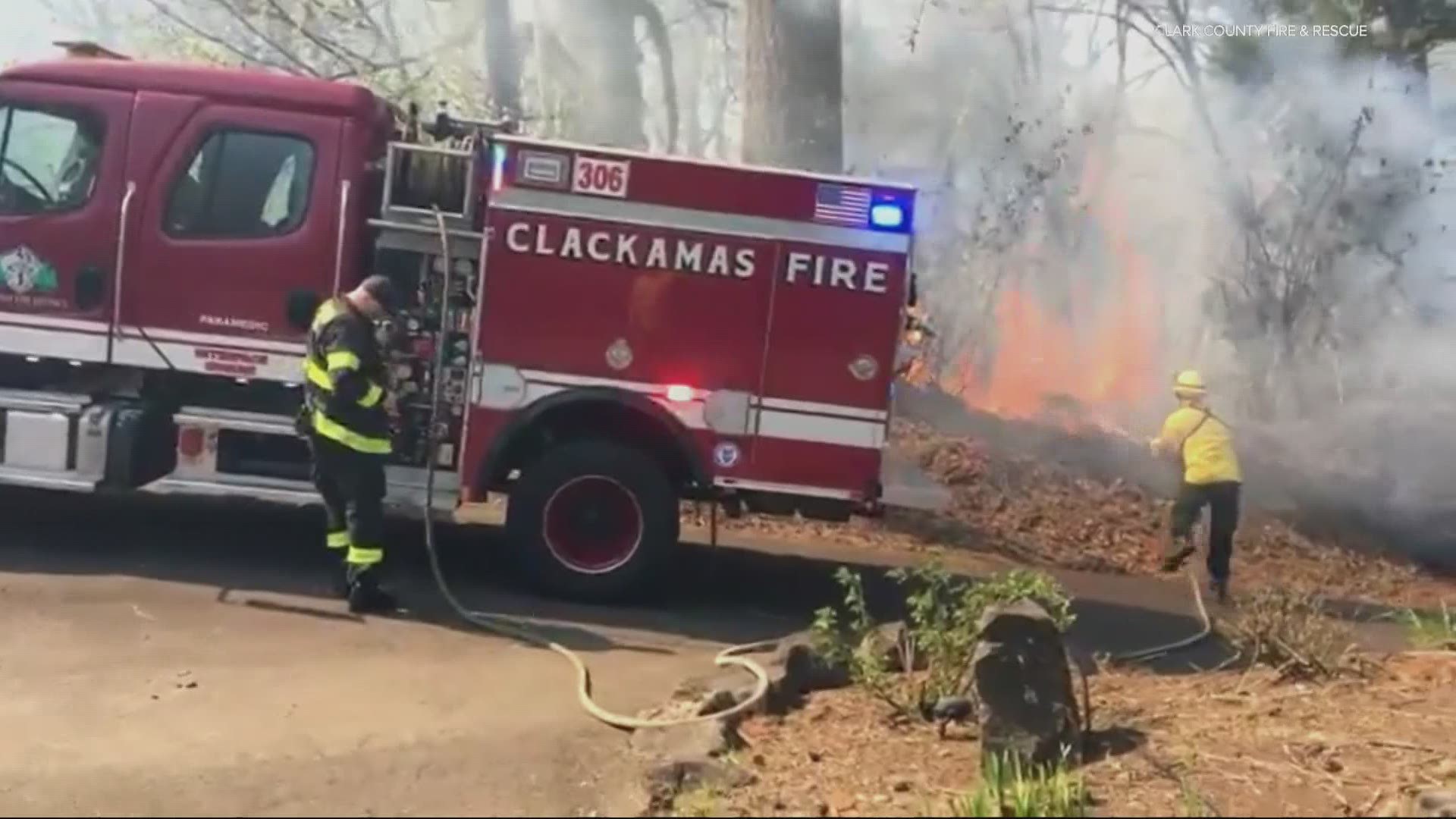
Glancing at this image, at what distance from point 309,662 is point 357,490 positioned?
3.74ft

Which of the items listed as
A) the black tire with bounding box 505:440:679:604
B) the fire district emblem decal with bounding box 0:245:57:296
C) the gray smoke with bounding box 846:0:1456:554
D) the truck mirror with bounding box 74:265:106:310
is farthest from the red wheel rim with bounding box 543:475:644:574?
the gray smoke with bounding box 846:0:1456:554

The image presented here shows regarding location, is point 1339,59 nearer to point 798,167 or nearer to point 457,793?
point 798,167

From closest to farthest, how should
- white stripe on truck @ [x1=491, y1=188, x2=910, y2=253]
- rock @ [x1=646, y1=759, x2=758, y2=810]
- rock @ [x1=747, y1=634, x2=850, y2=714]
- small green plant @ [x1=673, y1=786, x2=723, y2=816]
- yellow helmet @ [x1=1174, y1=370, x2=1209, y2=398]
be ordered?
small green plant @ [x1=673, y1=786, x2=723, y2=816]
rock @ [x1=646, y1=759, x2=758, y2=810]
rock @ [x1=747, y1=634, x2=850, y2=714]
white stripe on truck @ [x1=491, y1=188, x2=910, y2=253]
yellow helmet @ [x1=1174, y1=370, x2=1209, y2=398]

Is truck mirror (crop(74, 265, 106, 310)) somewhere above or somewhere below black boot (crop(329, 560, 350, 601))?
above

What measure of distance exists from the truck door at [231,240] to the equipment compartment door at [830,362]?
2.27m

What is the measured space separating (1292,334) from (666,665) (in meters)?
10.3

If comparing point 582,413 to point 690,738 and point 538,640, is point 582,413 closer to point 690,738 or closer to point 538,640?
point 538,640

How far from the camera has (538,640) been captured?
7.93 metres

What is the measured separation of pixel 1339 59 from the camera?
52.1 ft

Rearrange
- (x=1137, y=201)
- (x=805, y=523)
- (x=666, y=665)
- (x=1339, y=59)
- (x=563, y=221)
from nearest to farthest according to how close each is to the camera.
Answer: (x=666, y=665) < (x=563, y=221) < (x=805, y=523) < (x=1339, y=59) < (x=1137, y=201)

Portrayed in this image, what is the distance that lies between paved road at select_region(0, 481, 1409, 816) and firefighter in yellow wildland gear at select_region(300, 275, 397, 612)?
0.28 meters

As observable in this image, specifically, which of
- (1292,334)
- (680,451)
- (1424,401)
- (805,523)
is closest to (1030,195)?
(1292,334)

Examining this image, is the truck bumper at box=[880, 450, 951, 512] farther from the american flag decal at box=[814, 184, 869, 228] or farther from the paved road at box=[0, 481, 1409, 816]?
the american flag decal at box=[814, 184, 869, 228]

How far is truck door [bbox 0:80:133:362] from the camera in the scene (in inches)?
353
